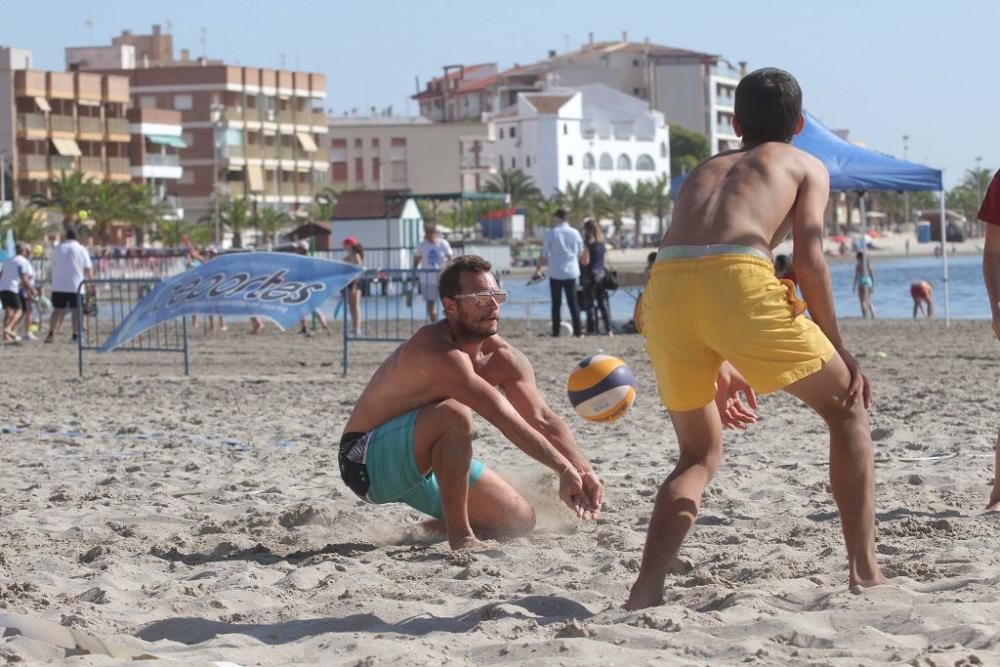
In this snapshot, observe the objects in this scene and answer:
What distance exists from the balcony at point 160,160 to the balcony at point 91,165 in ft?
13.0

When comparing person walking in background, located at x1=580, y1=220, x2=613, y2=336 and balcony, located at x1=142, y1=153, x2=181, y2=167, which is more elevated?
balcony, located at x1=142, y1=153, x2=181, y2=167

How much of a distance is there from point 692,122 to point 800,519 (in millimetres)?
144702

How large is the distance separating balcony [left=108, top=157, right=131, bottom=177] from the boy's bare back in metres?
88.3

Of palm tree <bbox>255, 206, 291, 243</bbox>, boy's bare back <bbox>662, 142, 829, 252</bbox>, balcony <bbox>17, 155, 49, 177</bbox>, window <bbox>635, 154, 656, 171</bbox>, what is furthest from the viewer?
window <bbox>635, 154, 656, 171</bbox>

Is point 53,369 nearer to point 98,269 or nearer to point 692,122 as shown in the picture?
point 98,269

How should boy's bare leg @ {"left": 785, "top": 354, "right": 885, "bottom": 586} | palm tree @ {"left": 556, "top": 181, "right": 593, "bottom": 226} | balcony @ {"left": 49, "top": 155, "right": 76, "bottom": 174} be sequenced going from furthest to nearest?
palm tree @ {"left": 556, "top": 181, "right": 593, "bottom": 226}, balcony @ {"left": 49, "top": 155, "right": 76, "bottom": 174}, boy's bare leg @ {"left": 785, "top": 354, "right": 885, "bottom": 586}

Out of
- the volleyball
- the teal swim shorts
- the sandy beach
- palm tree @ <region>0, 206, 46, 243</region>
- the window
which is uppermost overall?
the window

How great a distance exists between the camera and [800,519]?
633cm

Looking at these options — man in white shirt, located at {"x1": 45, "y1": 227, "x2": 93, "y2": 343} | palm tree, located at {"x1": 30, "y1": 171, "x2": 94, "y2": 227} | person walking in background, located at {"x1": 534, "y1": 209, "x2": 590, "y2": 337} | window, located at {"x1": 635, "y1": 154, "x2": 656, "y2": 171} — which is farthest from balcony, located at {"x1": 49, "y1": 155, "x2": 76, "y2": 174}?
person walking in background, located at {"x1": 534, "y1": 209, "x2": 590, "y2": 337}

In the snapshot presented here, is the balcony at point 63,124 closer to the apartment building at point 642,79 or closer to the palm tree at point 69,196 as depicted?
the palm tree at point 69,196

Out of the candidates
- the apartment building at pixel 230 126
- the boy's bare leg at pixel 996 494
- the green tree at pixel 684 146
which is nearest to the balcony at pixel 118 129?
the apartment building at pixel 230 126

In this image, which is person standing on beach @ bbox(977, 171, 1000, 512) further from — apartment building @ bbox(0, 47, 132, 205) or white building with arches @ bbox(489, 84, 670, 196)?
white building with arches @ bbox(489, 84, 670, 196)

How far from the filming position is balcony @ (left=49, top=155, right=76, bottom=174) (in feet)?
280

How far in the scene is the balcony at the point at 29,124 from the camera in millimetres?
83125
